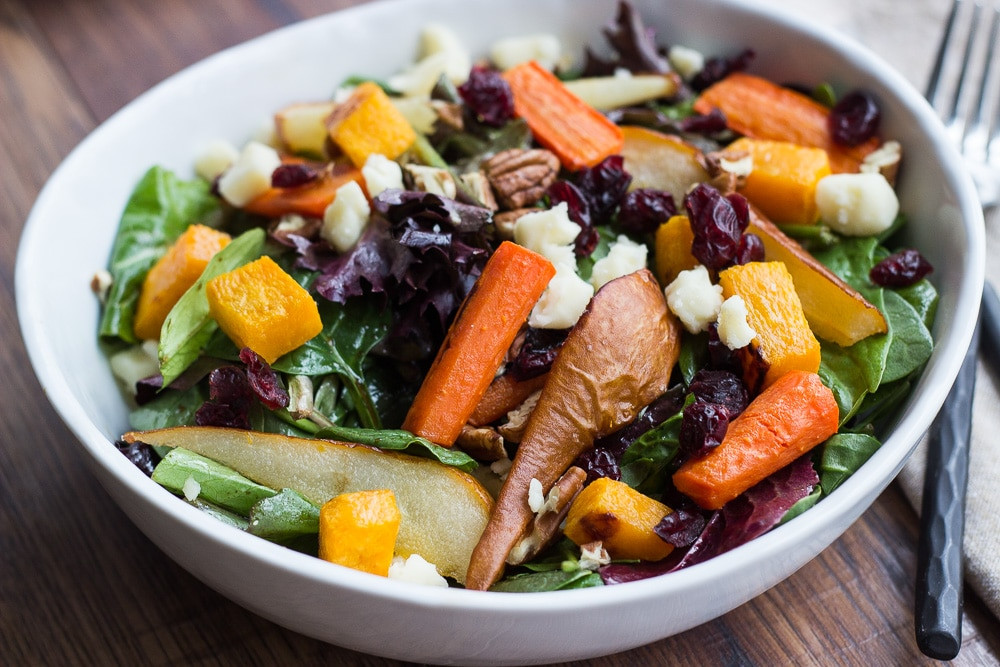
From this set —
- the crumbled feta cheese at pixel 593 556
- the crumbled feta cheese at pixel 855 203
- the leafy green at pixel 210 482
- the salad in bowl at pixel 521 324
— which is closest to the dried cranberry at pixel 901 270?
the salad in bowl at pixel 521 324

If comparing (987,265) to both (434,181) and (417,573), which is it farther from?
(417,573)

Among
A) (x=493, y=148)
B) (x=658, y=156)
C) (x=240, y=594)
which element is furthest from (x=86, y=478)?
(x=658, y=156)

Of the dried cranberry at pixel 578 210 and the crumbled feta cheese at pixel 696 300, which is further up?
the dried cranberry at pixel 578 210

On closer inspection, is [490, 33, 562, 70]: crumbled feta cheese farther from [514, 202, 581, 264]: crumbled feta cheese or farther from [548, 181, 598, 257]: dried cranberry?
[514, 202, 581, 264]: crumbled feta cheese

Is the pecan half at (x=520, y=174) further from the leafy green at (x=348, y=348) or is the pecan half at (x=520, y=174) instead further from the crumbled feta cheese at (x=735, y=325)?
the crumbled feta cheese at (x=735, y=325)

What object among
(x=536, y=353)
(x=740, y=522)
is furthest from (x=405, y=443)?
(x=740, y=522)

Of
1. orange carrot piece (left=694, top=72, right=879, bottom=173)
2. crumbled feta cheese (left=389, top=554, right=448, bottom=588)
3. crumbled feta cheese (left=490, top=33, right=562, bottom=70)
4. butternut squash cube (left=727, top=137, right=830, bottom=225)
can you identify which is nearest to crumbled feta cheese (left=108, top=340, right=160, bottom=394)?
crumbled feta cheese (left=389, top=554, right=448, bottom=588)

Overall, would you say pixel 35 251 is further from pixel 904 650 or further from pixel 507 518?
pixel 904 650
